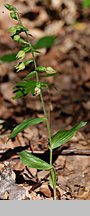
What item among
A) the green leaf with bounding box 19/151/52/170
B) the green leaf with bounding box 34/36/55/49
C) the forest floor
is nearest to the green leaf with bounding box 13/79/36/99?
the forest floor

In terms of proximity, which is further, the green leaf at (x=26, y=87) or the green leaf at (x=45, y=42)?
the green leaf at (x=45, y=42)

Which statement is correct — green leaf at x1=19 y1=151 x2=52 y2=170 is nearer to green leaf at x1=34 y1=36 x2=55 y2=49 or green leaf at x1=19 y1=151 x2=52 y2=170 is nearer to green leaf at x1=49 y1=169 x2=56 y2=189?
green leaf at x1=49 y1=169 x2=56 y2=189

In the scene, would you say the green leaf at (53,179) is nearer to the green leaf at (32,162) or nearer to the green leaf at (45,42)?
the green leaf at (32,162)

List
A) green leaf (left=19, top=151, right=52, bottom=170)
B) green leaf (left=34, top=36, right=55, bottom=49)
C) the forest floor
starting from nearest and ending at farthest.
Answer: green leaf (left=19, top=151, right=52, bottom=170)
the forest floor
green leaf (left=34, top=36, right=55, bottom=49)

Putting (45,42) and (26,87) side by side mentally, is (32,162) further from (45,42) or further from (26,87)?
(45,42)

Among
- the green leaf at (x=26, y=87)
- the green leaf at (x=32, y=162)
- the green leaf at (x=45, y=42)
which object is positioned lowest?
the green leaf at (x=32, y=162)

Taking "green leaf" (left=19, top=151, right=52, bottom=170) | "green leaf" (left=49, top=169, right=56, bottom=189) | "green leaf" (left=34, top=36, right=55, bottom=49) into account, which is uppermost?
"green leaf" (left=34, top=36, right=55, bottom=49)

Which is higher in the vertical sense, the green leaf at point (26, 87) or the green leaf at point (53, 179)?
the green leaf at point (26, 87)

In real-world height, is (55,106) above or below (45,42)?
below

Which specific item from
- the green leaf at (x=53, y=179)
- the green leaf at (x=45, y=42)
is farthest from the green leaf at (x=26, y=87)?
the green leaf at (x=45, y=42)

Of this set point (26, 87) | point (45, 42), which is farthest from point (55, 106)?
point (26, 87)
